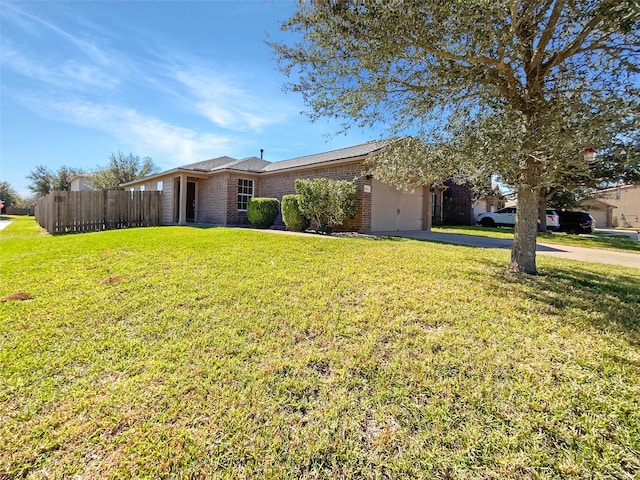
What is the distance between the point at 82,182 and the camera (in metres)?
38.2

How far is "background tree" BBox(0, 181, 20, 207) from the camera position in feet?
147

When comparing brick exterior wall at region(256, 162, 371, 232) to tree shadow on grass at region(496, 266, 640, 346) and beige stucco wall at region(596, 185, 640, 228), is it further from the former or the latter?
beige stucco wall at region(596, 185, 640, 228)

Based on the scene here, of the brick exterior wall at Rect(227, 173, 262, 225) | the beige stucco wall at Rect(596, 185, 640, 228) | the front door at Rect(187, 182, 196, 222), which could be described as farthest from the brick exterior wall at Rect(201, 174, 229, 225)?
the beige stucco wall at Rect(596, 185, 640, 228)

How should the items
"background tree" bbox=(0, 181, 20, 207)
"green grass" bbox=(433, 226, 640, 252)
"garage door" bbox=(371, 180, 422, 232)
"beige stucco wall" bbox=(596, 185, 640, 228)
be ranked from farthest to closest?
"background tree" bbox=(0, 181, 20, 207)
"beige stucco wall" bbox=(596, 185, 640, 228)
"garage door" bbox=(371, 180, 422, 232)
"green grass" bbox=(433, 226, 640, 252)

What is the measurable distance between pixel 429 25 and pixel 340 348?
185 inches

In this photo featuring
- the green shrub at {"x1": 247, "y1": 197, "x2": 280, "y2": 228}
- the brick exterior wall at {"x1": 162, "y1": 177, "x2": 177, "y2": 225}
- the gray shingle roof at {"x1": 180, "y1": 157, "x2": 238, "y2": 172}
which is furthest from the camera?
the gray shingle roof at {"x1": 180, "y1": 157, "x2": 238, "y2": 172}

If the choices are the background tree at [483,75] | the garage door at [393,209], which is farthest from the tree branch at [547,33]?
the garage door at [393,209]

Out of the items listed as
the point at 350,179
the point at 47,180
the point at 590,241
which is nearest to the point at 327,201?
the point at 350,179

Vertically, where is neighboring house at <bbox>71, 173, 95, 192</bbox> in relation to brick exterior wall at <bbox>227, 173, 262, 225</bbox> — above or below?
above

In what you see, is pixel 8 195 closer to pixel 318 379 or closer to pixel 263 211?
pixel 263 211

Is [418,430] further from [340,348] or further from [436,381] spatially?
[340,348]

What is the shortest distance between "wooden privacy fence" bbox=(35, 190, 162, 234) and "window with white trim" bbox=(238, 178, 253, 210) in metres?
3.95

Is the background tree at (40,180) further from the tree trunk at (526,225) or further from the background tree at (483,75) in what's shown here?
the tree trunk at (526,225)

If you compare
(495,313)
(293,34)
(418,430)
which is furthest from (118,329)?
(293,34)
